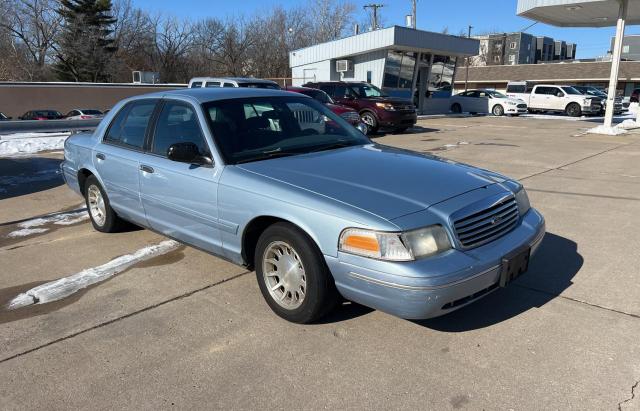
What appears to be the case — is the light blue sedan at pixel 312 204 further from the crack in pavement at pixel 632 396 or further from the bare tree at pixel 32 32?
the bare tree at pixel 32 32

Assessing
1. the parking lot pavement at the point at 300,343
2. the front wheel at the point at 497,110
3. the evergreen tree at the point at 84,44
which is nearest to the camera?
the parking lot pavement at the point at 300,343

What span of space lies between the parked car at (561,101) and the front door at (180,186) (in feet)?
94.8

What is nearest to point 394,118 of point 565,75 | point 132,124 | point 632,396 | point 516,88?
point 132,124

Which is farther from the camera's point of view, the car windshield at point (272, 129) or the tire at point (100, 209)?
the tire at point (100, 209)

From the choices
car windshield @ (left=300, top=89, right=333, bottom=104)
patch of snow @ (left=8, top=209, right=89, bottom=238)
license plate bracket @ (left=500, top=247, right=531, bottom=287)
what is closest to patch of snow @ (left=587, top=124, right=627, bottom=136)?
car windshield @ (left=300, top=89, right=333, bottom=104)

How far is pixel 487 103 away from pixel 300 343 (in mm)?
29170

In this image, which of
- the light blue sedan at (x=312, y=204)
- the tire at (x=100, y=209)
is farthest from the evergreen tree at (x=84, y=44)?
the light blue sedan at (x=312, y=204)

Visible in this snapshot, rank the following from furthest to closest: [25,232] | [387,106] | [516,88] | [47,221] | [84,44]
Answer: [84,44] → [516,88] → [387,106] → [47,221] → [25,232]

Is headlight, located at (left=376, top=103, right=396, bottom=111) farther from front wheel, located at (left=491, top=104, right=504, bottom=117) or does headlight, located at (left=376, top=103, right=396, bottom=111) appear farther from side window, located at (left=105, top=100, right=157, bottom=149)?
front wheel, located at (left=491, top=104, right=504, bottom=117)

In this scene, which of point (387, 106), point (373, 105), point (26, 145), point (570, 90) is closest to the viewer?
point (26, 145)

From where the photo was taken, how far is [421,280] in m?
2.86

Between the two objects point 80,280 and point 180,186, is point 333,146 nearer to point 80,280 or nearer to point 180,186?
point 180,186

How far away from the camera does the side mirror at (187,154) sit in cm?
382

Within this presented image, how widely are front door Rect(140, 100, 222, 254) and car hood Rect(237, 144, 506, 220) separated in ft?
1.37
